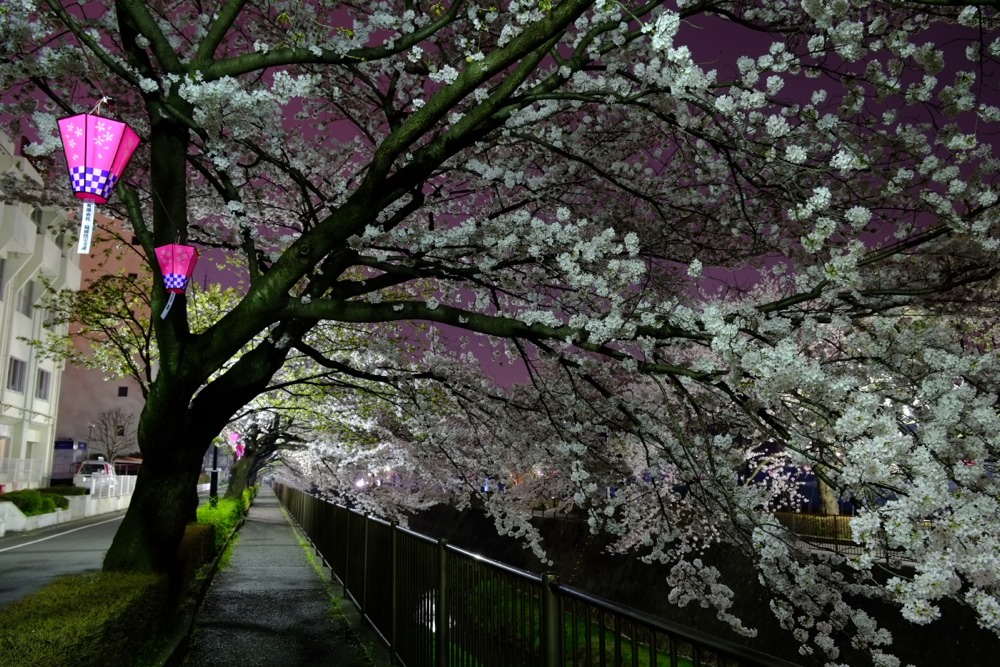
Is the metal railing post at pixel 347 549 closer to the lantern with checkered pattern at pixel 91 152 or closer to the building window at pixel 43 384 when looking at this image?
the lantern with checkered pattern at pixel 91 152

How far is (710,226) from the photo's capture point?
28.6 feet

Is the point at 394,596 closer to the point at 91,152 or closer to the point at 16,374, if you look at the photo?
the point at 91,152

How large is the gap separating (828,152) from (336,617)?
8.93 metres

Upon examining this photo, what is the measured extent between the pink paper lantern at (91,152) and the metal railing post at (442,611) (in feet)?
14.4

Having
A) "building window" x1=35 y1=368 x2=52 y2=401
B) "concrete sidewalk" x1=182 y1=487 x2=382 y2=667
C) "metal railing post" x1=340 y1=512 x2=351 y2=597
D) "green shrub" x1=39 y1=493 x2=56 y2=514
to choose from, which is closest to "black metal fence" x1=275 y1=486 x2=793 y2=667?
"concrete sidewalk" x1=182 y1=487 x2=382 y2=667

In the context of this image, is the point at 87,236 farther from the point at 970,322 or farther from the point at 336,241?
the point at 970,322

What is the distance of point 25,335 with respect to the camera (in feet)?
129

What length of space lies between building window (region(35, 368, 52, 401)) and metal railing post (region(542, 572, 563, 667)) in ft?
154

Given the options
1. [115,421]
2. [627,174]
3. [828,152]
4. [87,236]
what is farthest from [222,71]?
[115,421]

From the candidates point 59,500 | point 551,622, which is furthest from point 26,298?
point 551,622

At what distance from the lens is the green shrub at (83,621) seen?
4.39 m

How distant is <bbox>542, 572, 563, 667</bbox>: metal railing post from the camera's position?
378 cm

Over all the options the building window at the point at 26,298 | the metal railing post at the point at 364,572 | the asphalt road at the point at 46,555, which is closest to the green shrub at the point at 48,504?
the asphalt road at the point at 46,555

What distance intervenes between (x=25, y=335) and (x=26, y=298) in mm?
2695
